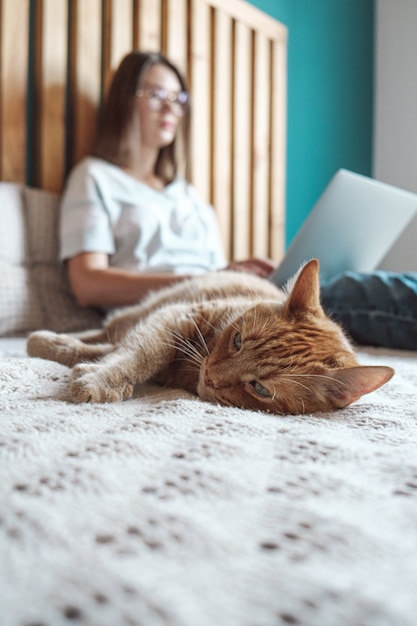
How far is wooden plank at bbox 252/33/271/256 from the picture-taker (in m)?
2.92

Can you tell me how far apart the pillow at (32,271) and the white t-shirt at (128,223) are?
9cm

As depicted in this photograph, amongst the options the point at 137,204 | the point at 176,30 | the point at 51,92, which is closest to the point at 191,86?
the point at 176,30

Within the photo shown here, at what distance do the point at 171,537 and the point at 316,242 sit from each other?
1220 millimetres

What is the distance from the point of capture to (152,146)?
2139 millimetres

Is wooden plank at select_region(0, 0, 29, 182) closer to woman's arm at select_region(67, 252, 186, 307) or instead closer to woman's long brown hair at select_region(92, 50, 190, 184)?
woman's long brown hair at select_region(92, 50, 190, 184)

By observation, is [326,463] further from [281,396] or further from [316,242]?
[316,242]

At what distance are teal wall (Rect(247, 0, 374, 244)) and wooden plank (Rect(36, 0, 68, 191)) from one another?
148cm

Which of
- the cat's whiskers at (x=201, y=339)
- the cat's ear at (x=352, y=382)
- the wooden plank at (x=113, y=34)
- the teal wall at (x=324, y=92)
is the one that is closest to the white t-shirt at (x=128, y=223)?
the wooden plank at (x=113, y=34)

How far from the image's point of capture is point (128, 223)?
1881 millimetres

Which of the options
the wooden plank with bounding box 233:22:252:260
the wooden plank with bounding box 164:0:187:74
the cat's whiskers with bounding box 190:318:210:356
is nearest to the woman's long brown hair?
the wooden plank with bounding box 164:0:187:74

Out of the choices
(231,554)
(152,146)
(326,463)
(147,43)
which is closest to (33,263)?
(152,146)

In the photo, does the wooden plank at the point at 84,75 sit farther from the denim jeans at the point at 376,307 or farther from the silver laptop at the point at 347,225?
the denim jeans at the point at 376,307

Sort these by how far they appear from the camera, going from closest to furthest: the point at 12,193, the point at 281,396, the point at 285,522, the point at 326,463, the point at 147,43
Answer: the point at 285,522, the point at 326,463, the point at 281,396, the point at 12,193, the point at 147,43

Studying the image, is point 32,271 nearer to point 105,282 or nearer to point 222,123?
point 105,282
